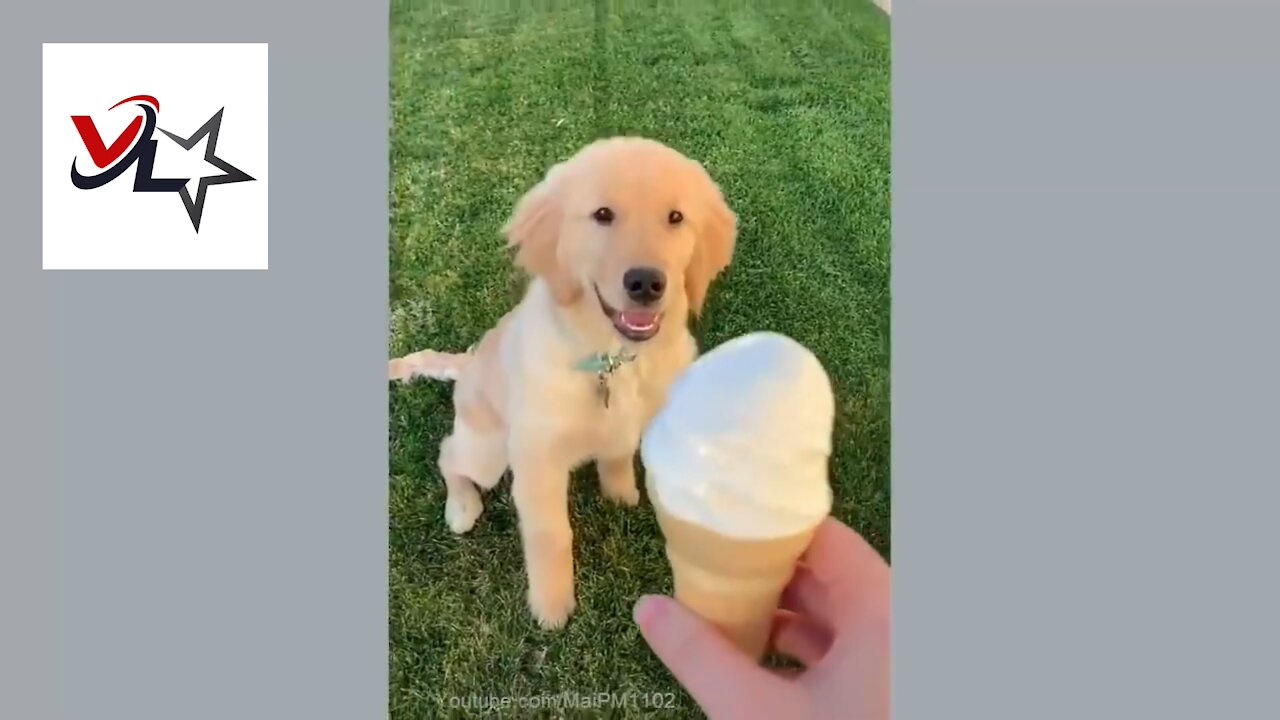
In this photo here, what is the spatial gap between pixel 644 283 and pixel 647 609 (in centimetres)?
71

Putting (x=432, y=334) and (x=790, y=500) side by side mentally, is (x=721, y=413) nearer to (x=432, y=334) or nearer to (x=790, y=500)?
(x=790, y=500)

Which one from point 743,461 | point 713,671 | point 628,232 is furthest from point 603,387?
point 713,671

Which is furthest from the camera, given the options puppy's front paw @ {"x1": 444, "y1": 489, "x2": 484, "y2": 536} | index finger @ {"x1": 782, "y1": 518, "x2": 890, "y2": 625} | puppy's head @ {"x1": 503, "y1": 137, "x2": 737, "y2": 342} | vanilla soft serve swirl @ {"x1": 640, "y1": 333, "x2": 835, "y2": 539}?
puppy's front paw @ {"x1": 444, "y1": 489, "x2": 484, "y2": 536}

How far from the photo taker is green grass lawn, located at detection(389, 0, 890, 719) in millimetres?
2480

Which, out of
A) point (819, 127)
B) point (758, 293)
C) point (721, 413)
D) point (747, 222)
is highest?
point (819, 127)

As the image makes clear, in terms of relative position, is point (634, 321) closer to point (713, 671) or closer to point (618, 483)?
point (618, 483)

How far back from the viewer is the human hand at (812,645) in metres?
2.32

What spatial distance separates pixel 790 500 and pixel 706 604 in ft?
1.17

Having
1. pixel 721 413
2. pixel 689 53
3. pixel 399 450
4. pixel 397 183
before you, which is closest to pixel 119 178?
pixel 397 183

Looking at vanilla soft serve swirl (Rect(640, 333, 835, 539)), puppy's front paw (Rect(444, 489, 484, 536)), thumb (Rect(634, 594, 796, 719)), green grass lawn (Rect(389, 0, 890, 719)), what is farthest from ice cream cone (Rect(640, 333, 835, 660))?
puppy's front paw (Rect(444, 489, 484, 536))

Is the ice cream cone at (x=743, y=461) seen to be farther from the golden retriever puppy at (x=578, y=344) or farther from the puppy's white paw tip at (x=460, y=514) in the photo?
the puppy's white paw tip at (x=460, y=514)

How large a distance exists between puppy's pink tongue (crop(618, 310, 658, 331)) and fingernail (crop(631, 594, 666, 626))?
23.2 inches

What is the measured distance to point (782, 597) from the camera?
97.7 inches
